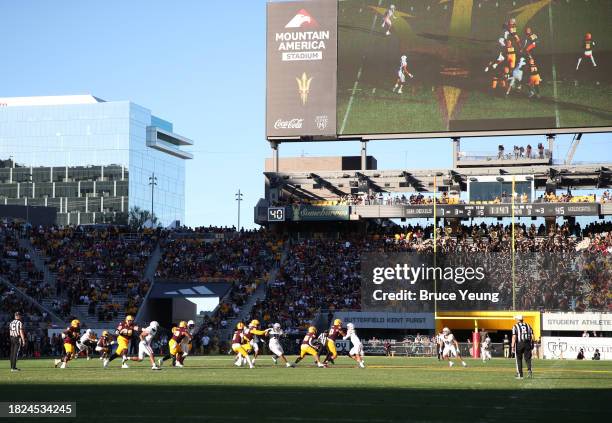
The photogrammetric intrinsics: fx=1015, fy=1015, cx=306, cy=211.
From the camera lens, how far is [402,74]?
5178 cm

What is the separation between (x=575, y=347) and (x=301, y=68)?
2163cm

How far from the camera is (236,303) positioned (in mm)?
50156

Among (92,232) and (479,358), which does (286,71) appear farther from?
(479,358)

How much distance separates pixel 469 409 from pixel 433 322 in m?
31.5

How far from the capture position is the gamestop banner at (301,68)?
2068 inches

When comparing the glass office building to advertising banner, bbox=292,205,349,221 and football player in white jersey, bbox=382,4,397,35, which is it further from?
football player in white jersey, bbox=382,4,397,35

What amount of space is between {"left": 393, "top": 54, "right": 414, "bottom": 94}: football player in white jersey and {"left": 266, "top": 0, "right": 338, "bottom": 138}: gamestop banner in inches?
128

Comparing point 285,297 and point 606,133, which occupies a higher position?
point 606,133

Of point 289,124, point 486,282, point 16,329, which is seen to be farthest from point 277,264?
point 16,329

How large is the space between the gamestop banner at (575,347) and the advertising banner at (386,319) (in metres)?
7.33

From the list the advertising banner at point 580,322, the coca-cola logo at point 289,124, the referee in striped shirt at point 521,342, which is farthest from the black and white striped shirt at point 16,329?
the coca-cola logo at point 289,124

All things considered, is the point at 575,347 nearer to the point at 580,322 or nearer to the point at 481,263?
the point at 580,322

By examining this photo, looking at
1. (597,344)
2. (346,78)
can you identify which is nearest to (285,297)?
(346,78)

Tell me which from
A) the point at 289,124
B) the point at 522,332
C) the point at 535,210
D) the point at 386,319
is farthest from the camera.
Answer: the point at 289,124
